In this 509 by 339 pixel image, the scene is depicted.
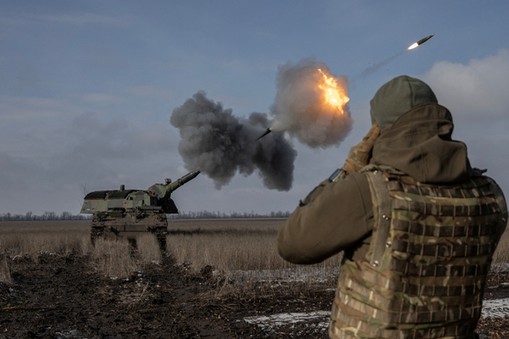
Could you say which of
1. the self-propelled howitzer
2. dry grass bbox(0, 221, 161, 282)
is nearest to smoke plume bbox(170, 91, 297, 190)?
the self-propelled howitzer

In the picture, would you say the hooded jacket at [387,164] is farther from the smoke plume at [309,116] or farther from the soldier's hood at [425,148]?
the smoke plume at [309,116]

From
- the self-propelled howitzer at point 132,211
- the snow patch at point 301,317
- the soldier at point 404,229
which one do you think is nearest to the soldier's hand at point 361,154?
the soldier at point 404,229

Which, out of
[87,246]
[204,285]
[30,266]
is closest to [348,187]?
[204,285]

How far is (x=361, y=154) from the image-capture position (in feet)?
7.66

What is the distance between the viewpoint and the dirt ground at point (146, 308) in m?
7.30

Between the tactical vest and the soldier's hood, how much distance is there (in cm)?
5

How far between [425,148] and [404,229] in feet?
1.09

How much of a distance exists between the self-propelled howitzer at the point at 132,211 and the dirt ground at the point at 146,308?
9.01 m

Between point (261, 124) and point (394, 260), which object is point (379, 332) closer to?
point (394, 260)

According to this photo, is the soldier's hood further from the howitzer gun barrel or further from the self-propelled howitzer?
the howitzer gun barrel

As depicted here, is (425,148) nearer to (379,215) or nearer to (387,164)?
(387,164)

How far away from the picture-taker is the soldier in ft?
6.93

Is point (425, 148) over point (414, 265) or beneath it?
over

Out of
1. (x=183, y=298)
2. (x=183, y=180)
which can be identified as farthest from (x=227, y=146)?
(x=183, y=298)
